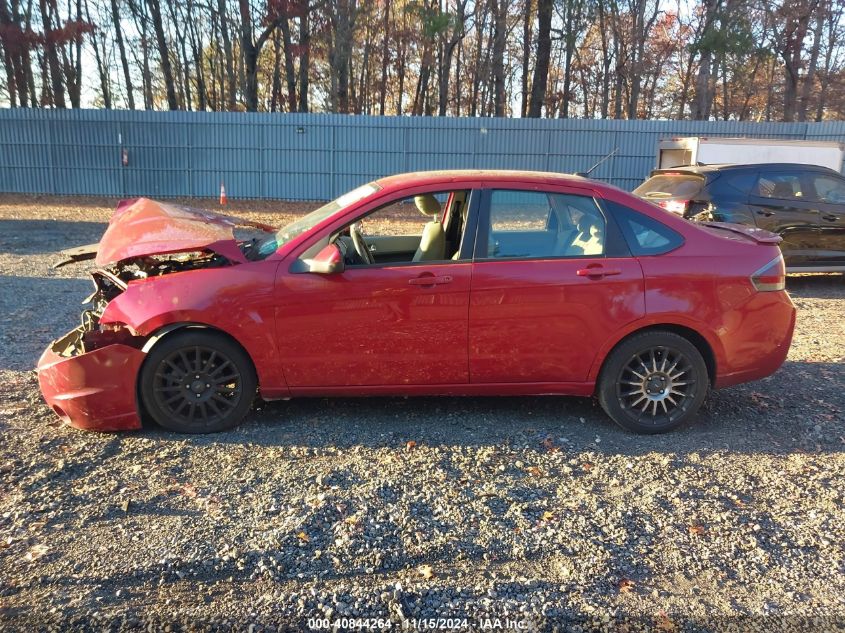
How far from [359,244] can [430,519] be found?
2.05 meters

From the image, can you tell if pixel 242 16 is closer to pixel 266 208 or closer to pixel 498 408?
pixel 266 208

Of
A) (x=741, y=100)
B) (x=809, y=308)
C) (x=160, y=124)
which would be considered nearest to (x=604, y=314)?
(x=809, y=308)

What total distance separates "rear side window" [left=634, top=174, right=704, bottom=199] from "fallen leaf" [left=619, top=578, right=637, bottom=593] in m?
6.88

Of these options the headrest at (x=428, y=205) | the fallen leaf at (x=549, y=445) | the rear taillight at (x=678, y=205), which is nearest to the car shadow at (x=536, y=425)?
the fallen leaf at (x=549, y=445)

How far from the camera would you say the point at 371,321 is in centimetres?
398

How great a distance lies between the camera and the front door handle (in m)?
3.96

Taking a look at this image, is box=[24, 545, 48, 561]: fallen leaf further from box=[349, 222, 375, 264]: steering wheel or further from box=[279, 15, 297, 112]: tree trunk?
box=[279, 15, 297, 112]: tree trunk

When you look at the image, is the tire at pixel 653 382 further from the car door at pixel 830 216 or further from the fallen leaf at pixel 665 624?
the car door at pixel 830 216

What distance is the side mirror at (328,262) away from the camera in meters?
3.86

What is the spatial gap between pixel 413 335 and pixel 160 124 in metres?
19.1

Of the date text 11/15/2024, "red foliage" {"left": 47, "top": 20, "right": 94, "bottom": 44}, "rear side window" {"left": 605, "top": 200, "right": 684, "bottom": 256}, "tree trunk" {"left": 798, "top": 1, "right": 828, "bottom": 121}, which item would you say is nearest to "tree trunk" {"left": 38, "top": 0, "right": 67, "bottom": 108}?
"red foliage" {"left": 47, "top": 20, "right": 94, "bottom": 44}

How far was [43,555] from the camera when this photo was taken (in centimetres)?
286

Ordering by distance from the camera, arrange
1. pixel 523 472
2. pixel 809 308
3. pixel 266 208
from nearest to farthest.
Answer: pixel 523 472 < pixel 809 308 < pixel 266 208

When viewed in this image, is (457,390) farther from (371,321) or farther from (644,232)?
(644,232)
